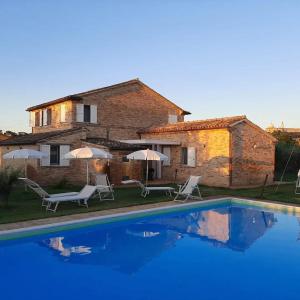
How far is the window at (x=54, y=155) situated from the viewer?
2223 cm

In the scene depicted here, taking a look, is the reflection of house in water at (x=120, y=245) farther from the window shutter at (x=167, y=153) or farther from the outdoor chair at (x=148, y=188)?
the window shutter at (x=167, y=153)

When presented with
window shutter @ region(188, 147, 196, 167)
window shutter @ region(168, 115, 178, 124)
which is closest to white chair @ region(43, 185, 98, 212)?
window shutter @ region(188, 147, 196, 167)

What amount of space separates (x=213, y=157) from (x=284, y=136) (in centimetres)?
2321

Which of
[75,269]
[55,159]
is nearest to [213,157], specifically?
[55,159]

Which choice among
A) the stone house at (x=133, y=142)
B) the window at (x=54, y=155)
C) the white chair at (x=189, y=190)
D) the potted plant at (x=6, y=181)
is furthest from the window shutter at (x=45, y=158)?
the white chair at (x=189, y=190)

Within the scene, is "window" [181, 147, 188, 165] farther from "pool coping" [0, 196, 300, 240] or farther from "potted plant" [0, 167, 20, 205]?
"potted plant" [0, 167, 20, 205]

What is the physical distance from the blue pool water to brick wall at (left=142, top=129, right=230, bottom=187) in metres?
8.69

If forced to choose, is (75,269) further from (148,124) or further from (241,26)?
(148,124)

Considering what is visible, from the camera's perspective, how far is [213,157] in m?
21.2

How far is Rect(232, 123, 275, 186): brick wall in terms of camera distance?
21.0 m

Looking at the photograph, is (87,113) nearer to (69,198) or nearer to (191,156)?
(191,156)

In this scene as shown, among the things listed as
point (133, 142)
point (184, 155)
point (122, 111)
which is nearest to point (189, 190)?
point (184, 155)

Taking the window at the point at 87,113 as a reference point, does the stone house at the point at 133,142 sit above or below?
below

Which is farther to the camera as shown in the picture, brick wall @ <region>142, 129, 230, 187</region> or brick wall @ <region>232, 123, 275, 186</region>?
brick wall @ <region>232, 123, 275, 186</region>
